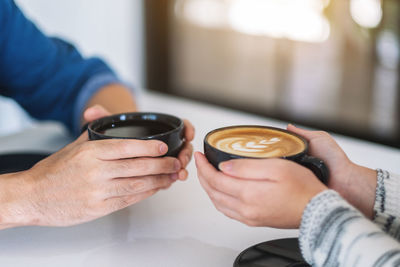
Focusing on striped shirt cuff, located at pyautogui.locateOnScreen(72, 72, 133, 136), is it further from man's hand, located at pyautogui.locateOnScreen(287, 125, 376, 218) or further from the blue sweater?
man's hand, located at pyautogui.locateOnScreen(287, 125, 376, 218)

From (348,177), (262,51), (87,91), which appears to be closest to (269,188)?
(348,177)

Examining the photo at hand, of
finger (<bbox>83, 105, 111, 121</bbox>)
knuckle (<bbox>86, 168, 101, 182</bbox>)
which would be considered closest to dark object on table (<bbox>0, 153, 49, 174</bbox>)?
finger (<bbox>83, 105, 111, 121</bbox>)

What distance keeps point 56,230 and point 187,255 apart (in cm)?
22

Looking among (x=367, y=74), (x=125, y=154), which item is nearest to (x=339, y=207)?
(x=125, y=154)

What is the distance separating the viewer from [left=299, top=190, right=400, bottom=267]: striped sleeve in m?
0.51

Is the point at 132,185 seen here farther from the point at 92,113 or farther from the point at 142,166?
the point at 92,113

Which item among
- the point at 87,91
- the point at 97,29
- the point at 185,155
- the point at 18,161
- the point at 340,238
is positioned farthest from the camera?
the point at 97,29

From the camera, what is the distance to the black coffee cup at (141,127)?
0.71 metres

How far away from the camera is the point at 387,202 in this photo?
649 mm

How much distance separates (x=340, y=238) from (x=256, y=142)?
191mm

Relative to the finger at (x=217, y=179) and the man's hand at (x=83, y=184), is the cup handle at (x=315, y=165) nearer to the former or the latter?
the finger at (x=217, y=179)

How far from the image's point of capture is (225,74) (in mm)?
3113

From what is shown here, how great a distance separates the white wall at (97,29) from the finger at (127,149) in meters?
2.17

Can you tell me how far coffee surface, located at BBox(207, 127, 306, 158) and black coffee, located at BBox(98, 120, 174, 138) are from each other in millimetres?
121
